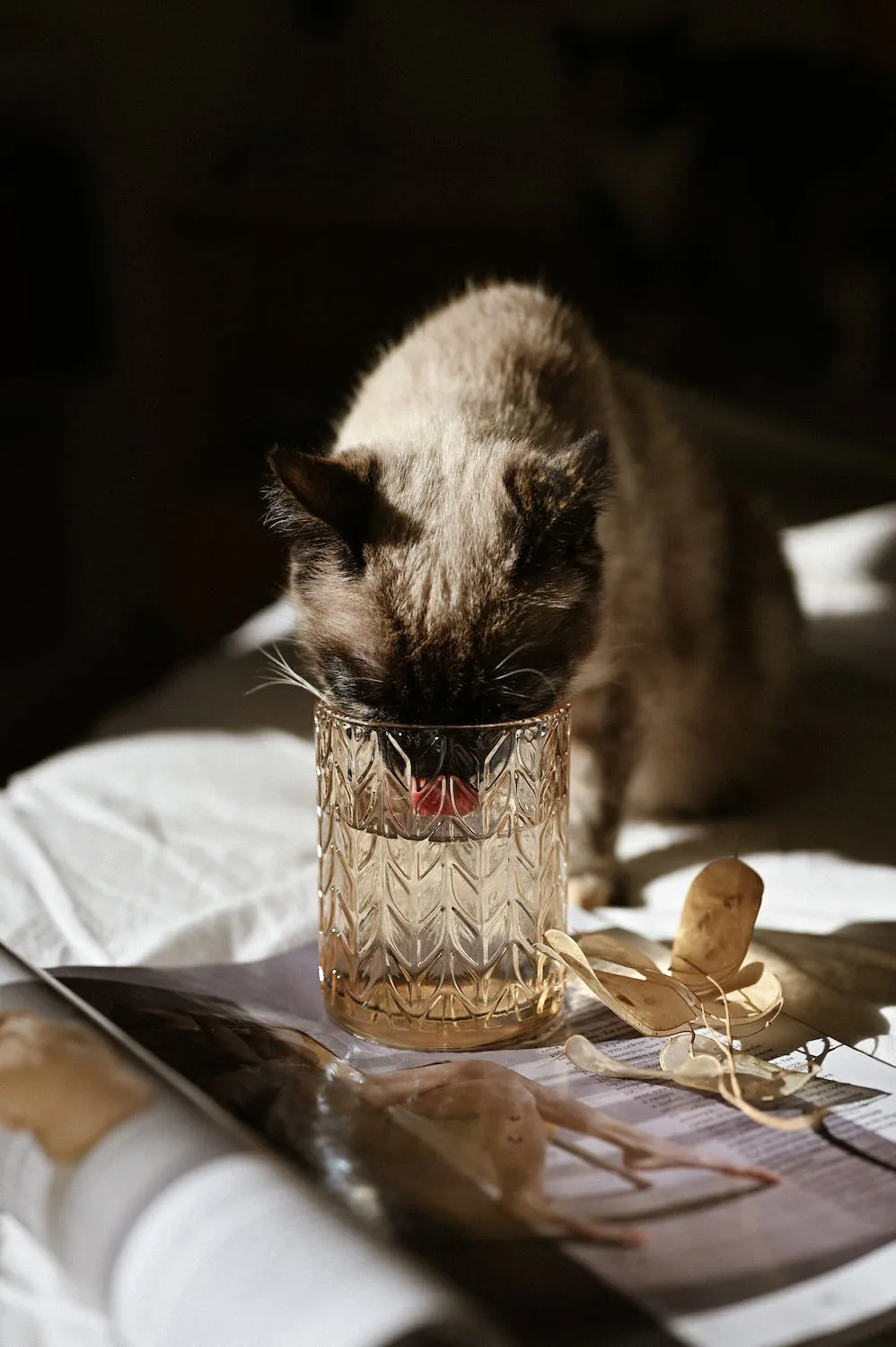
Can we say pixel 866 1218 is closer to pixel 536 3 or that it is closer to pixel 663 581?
pixel 663 581

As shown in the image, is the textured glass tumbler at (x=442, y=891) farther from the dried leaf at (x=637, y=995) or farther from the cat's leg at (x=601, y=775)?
the cat's leg at (x=601, y=775)

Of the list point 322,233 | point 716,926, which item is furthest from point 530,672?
point 322,233

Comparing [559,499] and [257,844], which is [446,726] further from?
[257,844]

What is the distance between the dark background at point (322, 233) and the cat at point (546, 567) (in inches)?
17.9

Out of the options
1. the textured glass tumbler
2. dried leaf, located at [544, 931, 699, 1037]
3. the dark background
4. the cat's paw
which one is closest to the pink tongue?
the textured glass tumbler

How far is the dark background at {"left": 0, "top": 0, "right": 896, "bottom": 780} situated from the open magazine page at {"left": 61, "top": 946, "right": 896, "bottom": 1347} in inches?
46.6

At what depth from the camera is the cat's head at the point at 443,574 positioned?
3.16 feet

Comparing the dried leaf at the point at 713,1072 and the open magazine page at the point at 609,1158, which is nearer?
the open magazine page at the point at 609,1158

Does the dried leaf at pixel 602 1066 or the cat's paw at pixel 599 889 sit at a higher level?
the cat's paw at pixel 599 889

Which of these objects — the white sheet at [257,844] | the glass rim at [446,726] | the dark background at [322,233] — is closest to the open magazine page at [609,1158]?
the white sheet at [257,844]

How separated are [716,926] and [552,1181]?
30cm

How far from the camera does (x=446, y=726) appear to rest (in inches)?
36.7

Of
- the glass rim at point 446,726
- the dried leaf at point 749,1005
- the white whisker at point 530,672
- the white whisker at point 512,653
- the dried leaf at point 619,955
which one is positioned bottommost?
the dried leaf at point 749,1005

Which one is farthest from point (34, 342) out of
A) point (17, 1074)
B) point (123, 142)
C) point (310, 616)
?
point (17, 1074)
